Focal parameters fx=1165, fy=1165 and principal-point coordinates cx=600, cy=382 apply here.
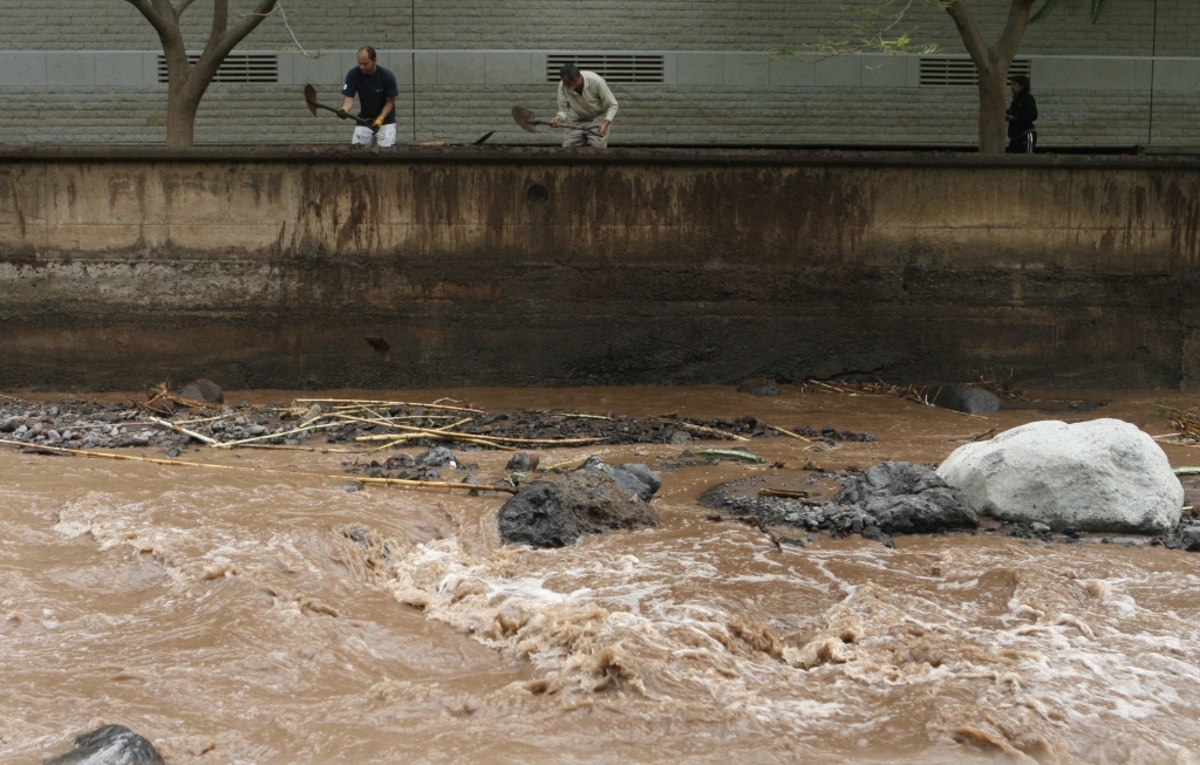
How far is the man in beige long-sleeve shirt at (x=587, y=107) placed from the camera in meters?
12.1

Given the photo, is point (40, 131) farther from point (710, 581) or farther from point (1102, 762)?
point (1102, 762)

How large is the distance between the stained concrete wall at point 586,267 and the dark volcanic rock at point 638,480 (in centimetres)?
468

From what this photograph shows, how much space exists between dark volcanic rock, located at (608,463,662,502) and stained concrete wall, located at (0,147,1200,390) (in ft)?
15.4

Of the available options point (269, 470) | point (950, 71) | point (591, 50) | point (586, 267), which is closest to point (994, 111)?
point (950, 71)

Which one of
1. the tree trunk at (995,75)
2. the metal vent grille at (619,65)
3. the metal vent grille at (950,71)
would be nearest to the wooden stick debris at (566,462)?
the tree trunk at (995,75)

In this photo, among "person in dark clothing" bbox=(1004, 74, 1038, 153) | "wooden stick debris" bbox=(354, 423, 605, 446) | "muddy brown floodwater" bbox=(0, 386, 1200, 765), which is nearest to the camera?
"muddy brown floodwater" bbox=(0, 386, 1200, 765)

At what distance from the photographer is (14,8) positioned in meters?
15.2

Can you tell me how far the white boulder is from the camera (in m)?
6.32

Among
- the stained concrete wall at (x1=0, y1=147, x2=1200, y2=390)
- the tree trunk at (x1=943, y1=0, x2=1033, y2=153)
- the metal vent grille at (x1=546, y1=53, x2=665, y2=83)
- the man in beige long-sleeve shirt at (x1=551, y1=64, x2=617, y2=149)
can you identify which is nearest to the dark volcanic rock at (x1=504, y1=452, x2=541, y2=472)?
the stained concrete wall at (x1=0, y1=147, x2=1200, y2=390)

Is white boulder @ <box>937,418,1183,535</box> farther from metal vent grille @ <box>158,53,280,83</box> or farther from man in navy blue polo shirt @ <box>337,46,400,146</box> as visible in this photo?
metal vent grille @ <box>158,53,280,83</box>

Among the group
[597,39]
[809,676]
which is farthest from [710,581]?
[597,39]

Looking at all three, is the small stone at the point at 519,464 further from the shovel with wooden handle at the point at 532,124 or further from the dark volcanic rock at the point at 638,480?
the shovel with wooden handle at the point at 532,124

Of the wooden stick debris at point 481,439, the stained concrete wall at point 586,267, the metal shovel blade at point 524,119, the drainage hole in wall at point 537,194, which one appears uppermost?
the metal shovel blade at point 524,119

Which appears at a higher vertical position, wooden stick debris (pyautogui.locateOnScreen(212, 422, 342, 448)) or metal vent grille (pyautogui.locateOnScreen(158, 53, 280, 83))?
metal vent grille (pyautogui.locateOnScreen(158, 53, 280, 83))
